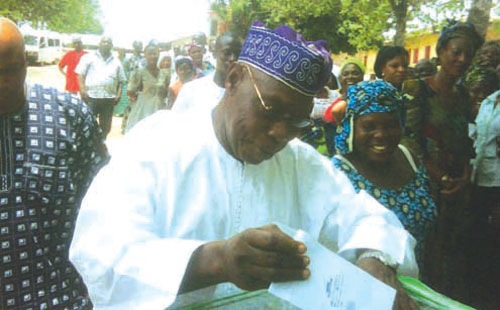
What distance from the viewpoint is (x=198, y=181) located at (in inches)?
68.2

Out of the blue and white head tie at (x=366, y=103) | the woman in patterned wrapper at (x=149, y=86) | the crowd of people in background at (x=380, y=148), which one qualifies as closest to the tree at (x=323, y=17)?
the woman in patterned wrapper at (x=149, y=86)

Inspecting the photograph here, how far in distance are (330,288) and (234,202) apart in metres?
0.52

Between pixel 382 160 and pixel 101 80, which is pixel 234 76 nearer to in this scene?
pixel 382 160

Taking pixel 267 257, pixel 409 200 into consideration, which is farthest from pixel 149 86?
pixel 267 257

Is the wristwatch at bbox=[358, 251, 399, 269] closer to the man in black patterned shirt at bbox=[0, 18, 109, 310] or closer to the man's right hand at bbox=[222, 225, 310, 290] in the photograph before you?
the man's right hand at bbox=[222, 225, 310, 290]

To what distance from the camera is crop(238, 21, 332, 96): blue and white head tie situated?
1.66 metres

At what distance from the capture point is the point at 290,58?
5.49 ft

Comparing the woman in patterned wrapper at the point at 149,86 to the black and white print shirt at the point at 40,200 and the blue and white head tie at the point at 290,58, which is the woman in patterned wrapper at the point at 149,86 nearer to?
the black and white print shirt at the point at 40,200

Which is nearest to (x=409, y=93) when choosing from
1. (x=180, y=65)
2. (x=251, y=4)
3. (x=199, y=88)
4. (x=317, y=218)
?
(x=199, y=88)

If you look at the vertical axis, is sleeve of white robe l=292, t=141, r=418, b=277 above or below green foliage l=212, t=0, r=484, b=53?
below

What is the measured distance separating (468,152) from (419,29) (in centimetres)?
847

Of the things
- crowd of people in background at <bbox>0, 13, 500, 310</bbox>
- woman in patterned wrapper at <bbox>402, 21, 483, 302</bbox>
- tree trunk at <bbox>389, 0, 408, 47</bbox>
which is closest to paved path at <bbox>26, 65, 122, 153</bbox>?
tree trunk at <bbox>389, 0, 408, 47</bbox>

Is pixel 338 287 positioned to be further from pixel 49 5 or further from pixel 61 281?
pixel 49 5

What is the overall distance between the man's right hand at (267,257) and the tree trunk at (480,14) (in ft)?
20.1
